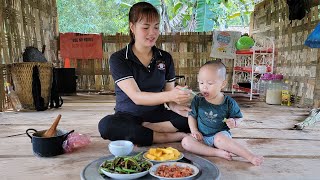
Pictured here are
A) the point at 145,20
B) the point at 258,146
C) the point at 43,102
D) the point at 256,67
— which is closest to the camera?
the point at 145,20

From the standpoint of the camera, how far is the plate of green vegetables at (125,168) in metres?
1.52

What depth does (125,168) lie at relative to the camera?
5.14 ft

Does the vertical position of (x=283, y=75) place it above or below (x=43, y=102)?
above

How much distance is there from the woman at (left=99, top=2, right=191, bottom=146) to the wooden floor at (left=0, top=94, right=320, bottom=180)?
143 millimetres

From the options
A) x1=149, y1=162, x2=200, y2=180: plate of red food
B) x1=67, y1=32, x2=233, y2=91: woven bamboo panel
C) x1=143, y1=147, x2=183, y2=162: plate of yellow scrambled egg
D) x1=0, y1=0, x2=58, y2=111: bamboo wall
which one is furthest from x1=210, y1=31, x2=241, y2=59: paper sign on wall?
x1=149, y1=162, x2=200, y2=180: plate of red food

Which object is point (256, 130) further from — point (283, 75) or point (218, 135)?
point (283, 75)

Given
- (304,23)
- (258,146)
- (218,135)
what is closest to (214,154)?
(218,135)

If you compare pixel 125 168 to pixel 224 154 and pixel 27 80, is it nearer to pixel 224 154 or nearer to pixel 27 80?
pixel 224 154

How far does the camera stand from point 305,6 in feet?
13.9

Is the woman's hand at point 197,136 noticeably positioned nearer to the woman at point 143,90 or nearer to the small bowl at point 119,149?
the woman at point 143,90

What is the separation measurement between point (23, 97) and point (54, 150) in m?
2.36

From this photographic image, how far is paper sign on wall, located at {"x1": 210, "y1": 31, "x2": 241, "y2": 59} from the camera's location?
6.19 meters

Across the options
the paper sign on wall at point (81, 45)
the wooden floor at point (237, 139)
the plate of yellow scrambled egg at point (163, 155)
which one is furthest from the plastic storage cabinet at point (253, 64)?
the plate of yellow scrambled egg at point (163, 155)

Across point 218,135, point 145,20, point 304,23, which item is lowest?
point 218,135
